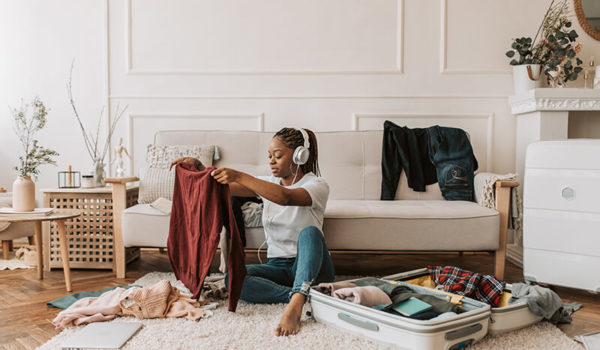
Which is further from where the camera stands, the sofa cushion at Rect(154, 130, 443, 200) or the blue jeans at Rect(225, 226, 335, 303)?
the sofa cushion at Rect(154, 130, 443, 200)

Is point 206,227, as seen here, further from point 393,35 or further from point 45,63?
point 45,63

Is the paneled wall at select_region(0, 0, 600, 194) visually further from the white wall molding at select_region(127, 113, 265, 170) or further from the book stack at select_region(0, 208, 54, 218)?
the book stack at select_region(0, 208, 54, 218)

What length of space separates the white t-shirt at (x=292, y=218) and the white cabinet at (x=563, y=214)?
1.17 m

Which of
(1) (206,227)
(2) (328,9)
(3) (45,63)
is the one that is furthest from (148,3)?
(1) (206,227)

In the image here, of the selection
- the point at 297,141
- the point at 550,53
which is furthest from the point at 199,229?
the point at 550,53

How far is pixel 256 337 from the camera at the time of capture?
176 centimetres

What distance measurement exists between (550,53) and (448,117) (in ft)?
2.62

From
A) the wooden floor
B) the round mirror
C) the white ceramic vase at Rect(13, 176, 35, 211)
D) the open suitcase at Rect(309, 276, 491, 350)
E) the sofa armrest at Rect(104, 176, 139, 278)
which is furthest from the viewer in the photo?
the round mirror

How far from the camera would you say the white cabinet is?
2330 mm

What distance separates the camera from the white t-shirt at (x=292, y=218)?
2104mm

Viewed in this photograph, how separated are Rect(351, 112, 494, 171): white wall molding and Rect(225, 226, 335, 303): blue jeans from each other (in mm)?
1731

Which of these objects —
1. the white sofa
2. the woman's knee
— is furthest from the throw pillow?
the woman's knee

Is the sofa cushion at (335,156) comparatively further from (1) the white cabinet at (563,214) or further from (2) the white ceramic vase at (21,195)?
(2) the white ceramic vase at (21,195)

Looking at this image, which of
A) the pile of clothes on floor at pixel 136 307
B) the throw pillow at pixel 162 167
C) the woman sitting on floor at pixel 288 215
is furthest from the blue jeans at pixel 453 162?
the pile of clothes on floor at pixel 136 307
